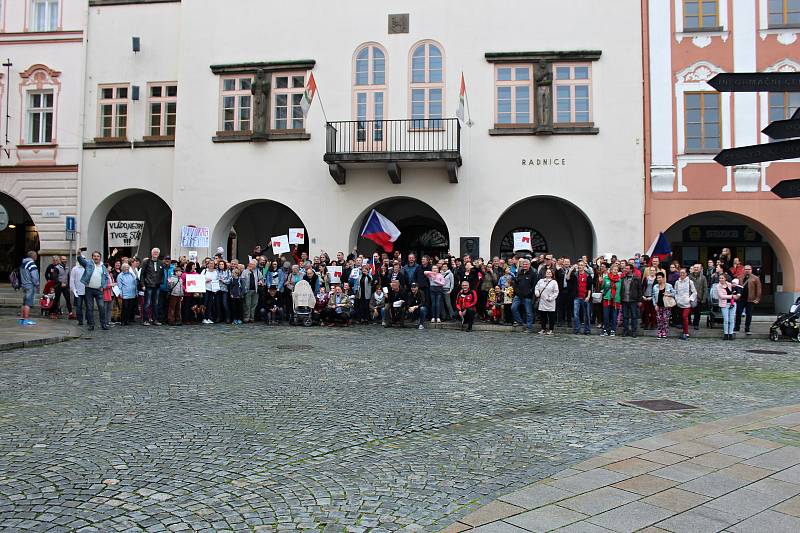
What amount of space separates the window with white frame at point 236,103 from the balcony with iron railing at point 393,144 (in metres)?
3.08

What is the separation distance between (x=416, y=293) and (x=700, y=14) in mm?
12223

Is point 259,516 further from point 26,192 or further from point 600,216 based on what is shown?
point 26,192

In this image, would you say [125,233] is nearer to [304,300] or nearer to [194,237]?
[194,237]

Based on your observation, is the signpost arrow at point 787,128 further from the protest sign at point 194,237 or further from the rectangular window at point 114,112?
the rectangular window at point 114,112

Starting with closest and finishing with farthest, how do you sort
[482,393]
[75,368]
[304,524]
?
[304,524] → [482,393] → [75,368]

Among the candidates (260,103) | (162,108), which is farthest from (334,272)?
(162,108)

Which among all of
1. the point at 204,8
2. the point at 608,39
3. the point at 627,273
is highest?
the point at 204,8

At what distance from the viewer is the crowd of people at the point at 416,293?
15969 millimetres

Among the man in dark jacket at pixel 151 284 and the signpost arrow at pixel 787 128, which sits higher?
the signpost arrow at pixel 787 128

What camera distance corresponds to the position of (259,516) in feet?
14.0

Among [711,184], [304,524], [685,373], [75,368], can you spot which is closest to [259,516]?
[304,524]

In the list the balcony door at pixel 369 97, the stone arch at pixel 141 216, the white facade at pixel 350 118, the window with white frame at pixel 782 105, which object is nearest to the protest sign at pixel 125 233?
the white facade at pixel 350 118

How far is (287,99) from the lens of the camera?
Answer: 22.2 metres

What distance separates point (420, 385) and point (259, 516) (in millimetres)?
4789
